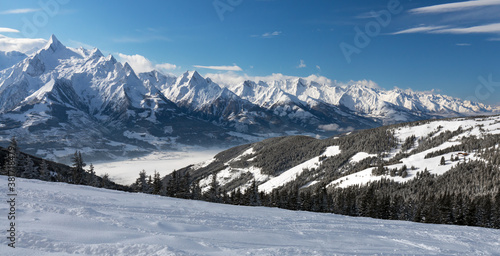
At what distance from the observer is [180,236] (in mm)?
14844

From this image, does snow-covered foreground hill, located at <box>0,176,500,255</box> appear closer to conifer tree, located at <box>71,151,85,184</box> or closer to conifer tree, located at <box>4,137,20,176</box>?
conifer tree, located at <box>4,137,20,176</box>

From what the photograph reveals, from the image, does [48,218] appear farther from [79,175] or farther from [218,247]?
[79,175]

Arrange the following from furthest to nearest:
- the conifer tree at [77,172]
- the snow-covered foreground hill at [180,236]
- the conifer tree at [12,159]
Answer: the conifer tree at [77,172], the conifer tree at [12,159], the snow-covered foreground hill at [180,236]

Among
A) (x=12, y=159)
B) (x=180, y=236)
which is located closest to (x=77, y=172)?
(x=12, y=159)

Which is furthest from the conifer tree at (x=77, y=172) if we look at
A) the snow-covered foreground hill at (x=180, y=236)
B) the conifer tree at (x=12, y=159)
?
the snow-covered foreground hill at (x=180, y=236)

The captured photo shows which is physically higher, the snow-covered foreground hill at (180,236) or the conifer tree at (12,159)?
the conifer tree at (12,159)

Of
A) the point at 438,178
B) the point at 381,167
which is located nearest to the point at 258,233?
the point at 438,178

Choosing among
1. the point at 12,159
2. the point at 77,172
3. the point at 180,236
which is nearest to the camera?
the point at 180,236

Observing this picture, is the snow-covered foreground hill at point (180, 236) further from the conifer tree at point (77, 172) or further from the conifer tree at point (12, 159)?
the conifer tree at point (77, 172)

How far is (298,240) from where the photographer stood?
1731 centimetres

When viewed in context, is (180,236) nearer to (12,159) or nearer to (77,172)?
(12,159)

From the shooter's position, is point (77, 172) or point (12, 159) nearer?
point (12, 159)

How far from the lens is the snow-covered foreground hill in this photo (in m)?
11.6

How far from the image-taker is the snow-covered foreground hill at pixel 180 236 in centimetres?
1162
